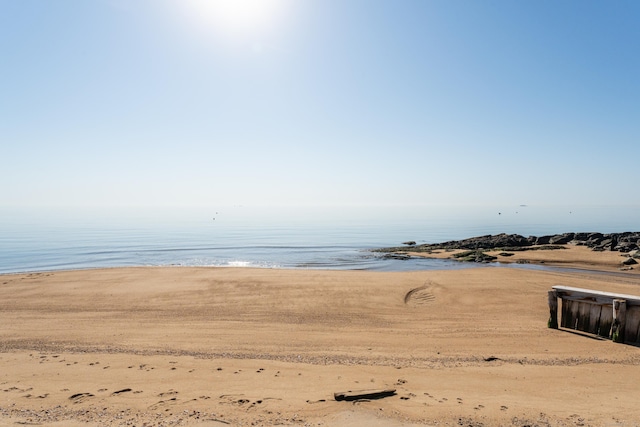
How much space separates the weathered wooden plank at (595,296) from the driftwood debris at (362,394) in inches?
364

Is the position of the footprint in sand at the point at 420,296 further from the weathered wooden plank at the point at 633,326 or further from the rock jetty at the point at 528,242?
the rock jetty at the point at 528,242

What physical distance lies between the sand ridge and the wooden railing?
63 cm

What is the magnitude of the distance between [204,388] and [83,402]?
232cm

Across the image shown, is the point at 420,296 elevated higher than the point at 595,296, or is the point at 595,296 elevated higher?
the point at 595,296

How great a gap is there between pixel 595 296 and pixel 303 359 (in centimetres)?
1026

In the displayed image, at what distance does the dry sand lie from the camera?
22.0 feet

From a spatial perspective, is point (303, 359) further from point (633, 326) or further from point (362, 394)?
point (633, 326)

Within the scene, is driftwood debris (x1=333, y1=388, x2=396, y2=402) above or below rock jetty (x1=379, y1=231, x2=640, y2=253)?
below

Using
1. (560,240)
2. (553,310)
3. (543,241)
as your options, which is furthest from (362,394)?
(560,240)

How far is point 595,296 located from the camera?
12.3 meters

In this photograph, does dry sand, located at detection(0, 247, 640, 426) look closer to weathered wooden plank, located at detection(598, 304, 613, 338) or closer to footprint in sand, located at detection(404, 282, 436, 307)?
footprint in sand, located at detection(404, 282, 436, 307)

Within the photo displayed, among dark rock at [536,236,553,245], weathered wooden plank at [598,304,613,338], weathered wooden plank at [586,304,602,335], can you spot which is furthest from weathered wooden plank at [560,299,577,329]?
dark rock at [536,236,553,245]

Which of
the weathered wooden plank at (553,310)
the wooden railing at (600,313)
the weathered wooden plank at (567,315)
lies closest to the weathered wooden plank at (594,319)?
the wooden railing at (600,313)

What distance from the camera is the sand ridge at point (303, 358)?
673 cm
